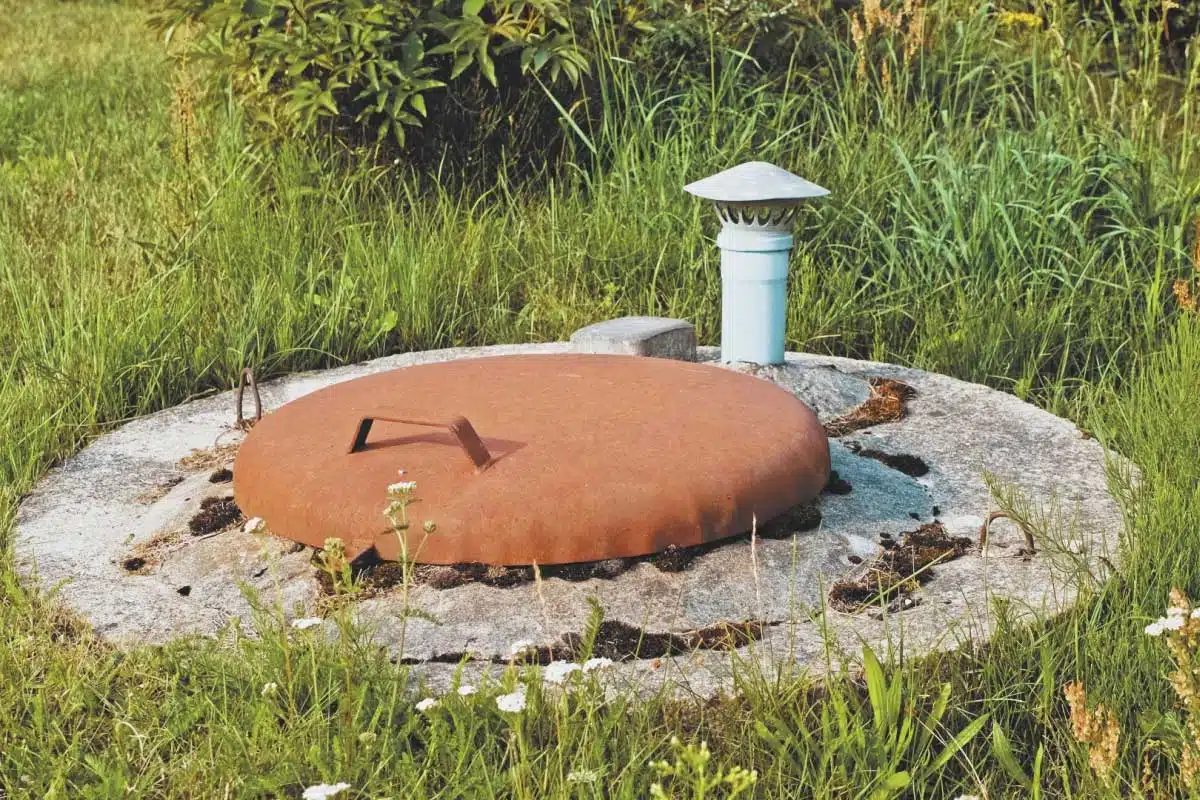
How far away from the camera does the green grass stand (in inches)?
82.0

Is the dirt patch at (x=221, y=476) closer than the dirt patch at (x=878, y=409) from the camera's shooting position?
Yes

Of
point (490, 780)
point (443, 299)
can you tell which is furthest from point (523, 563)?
point (443, 299)

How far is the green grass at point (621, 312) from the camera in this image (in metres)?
2.08

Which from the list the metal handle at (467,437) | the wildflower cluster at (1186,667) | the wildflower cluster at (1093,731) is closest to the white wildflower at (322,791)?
the metal handle at (467,437)

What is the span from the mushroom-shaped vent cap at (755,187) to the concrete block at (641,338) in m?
0.44

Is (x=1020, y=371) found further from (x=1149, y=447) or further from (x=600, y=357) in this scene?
(x=600, y=357)

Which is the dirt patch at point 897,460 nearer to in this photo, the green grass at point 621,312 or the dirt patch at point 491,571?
the green grass at point 621,312

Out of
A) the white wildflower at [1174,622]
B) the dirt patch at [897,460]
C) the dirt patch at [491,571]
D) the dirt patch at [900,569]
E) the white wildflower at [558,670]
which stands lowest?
the dirt patch at [897,460]

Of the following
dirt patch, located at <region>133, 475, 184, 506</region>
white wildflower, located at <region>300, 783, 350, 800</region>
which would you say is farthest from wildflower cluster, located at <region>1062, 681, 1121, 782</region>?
dirt patch, located at <region>133, 475, 184, 506</region>

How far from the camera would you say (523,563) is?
2.40 meters

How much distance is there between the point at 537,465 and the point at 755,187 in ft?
3.80

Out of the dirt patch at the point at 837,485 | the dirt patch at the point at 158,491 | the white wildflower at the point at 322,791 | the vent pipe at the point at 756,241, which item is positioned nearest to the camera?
the white wildflower at the point at 322,791

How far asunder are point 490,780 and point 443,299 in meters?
2.70

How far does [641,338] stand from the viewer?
12.0ft
